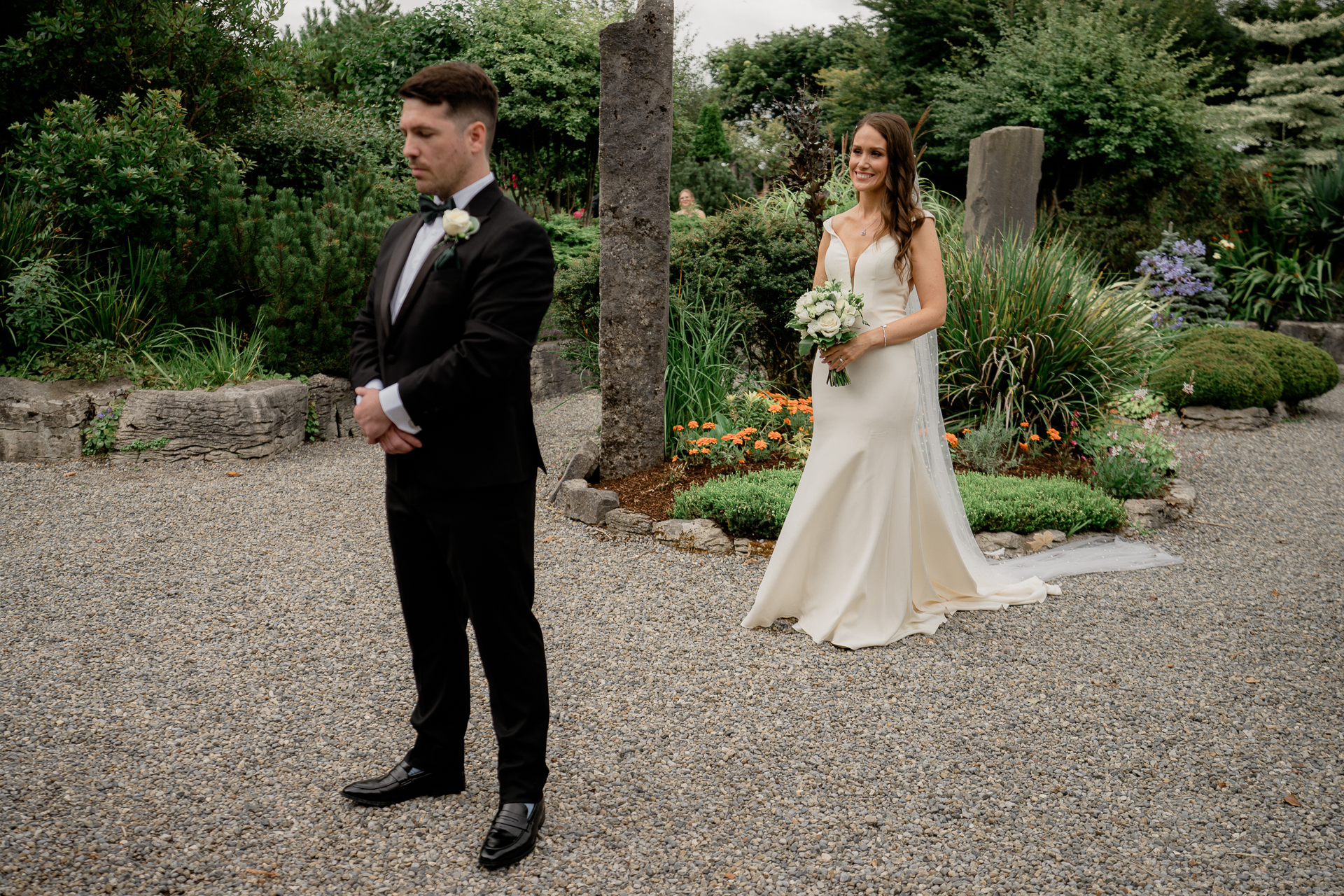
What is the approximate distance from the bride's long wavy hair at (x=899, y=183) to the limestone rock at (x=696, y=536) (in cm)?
191

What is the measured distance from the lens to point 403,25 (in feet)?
44.8

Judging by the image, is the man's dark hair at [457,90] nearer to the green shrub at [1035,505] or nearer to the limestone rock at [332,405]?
A: the green shrub at [1035,505]

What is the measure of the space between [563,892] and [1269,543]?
5038 millimetres

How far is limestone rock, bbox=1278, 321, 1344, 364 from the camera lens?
12.3m

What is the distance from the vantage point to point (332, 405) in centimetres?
794

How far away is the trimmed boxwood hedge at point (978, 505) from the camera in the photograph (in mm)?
5148

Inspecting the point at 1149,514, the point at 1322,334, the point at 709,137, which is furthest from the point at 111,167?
the point at 709,137

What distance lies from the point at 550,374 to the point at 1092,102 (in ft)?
30.5

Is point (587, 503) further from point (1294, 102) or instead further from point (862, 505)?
point (1294, 102)

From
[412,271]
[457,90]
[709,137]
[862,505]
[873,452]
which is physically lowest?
[862,505]

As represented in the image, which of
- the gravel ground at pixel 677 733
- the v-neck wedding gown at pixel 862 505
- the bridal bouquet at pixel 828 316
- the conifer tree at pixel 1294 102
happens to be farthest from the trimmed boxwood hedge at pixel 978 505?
the conifer tree at pixel 1294 102

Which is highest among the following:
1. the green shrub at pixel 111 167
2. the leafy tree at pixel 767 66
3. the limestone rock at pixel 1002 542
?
the leafy tree at pixel 767 66

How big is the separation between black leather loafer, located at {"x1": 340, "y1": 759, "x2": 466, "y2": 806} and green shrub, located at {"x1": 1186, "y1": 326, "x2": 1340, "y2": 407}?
9.24 meters

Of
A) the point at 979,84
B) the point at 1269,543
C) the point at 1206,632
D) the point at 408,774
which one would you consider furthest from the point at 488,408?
the point at 979,84
